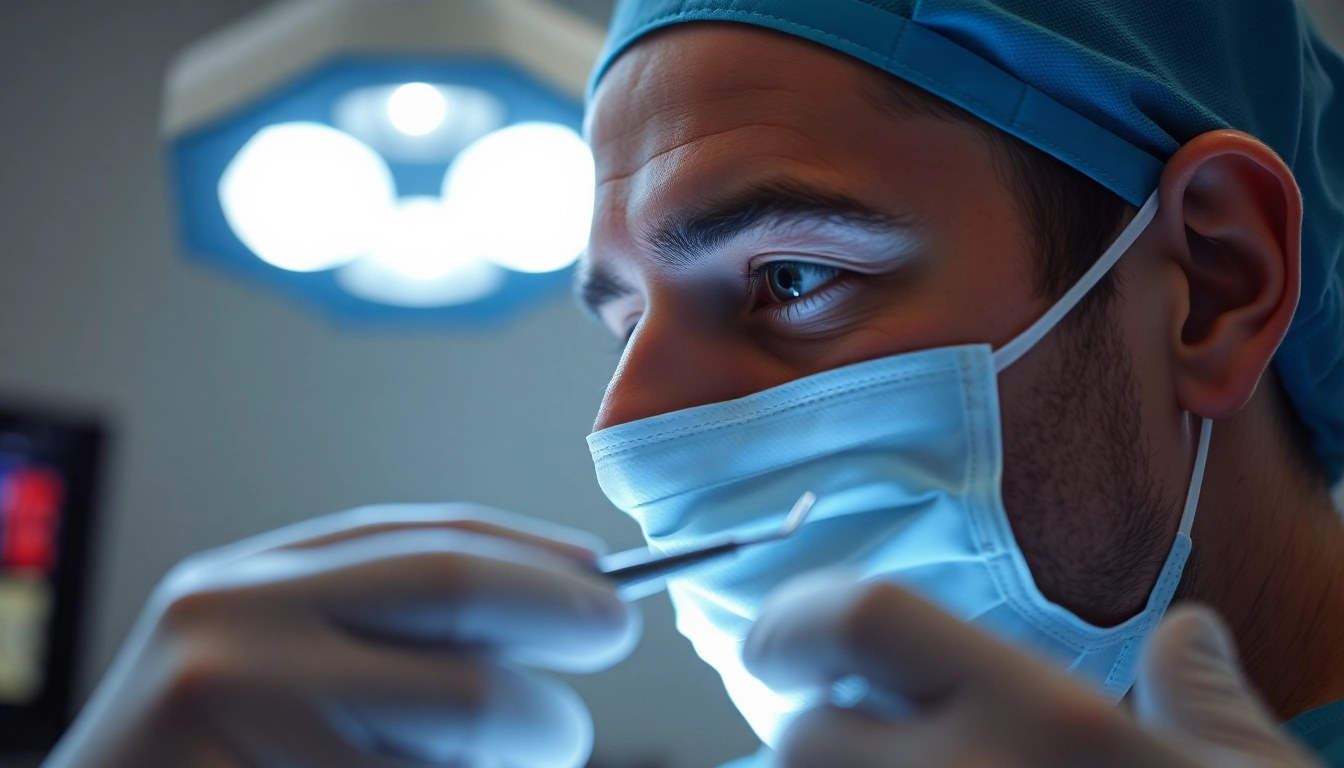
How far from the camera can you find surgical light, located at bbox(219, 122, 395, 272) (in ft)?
5.08

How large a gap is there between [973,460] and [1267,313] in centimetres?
35

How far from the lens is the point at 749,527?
1006 millimetres

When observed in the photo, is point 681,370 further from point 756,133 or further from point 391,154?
point 391,154

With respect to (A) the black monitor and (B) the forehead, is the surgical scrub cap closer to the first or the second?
(B) the forehead

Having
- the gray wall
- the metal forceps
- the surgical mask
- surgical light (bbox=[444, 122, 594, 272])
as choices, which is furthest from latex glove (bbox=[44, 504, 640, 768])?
the gray wall

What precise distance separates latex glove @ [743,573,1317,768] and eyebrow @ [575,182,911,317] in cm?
43

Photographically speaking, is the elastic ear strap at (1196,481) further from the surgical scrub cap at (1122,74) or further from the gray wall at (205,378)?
the gray wall at (205,378)

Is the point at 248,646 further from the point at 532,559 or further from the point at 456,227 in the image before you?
the point at 456,227

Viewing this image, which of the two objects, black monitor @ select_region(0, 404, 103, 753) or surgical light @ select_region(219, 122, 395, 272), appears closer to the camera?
surgical light @ select_region(219, 122, 395, 272)

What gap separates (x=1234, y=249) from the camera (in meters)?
1.07

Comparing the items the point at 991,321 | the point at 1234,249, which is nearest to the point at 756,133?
the point at 991,321

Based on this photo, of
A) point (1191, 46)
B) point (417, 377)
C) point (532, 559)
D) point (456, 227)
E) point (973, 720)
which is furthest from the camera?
point (417, 377)

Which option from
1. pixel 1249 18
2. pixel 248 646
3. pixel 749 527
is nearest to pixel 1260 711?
pixel 749 527

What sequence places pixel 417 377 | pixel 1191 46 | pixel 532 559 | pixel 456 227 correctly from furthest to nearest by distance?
1. pixel 417 377
2. pixel 456 227
3. pixel 1191 46
4. pixel 532 559
